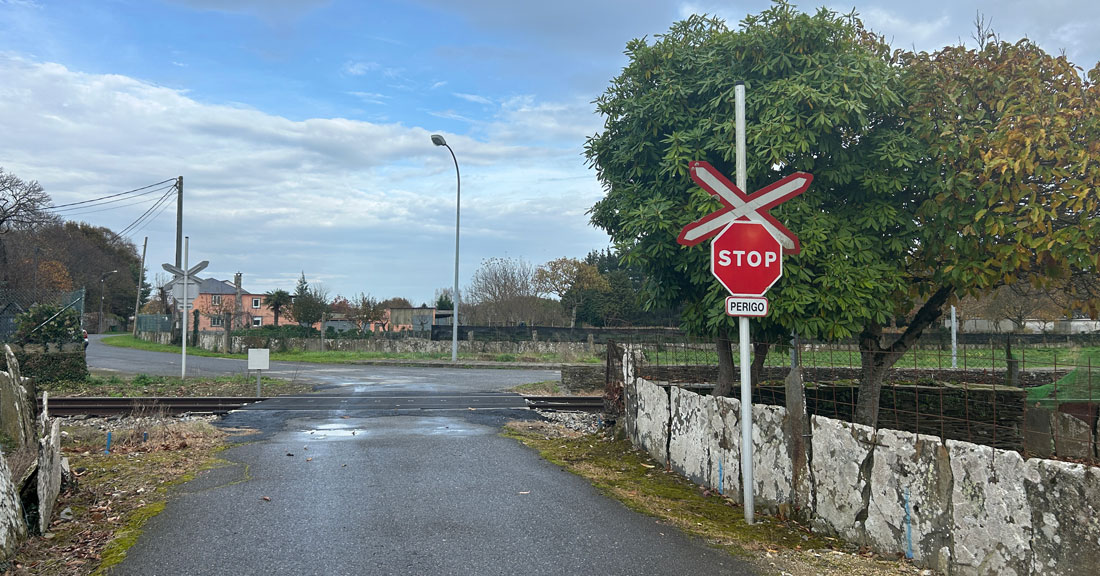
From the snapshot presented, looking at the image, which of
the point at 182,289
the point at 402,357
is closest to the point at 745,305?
the point at 182,289

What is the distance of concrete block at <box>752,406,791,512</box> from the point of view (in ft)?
21.7

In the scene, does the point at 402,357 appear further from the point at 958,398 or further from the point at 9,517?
the point at 9,517

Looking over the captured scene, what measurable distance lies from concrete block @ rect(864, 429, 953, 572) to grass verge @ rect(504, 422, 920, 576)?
0.17m

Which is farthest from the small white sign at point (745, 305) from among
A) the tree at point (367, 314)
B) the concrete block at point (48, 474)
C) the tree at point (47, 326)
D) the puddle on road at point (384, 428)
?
the tree at point (367, 314)

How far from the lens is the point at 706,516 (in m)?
6.76

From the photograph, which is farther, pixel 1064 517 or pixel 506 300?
pixel 506 300

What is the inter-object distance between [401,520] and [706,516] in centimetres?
264

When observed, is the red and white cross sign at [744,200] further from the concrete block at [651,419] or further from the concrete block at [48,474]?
the concrete block at [48,474]

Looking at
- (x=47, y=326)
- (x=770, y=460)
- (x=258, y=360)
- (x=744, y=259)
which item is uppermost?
(x=744, y=259)

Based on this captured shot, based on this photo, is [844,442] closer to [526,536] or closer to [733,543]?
[733,543]

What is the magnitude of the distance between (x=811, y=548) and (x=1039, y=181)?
23.6ft

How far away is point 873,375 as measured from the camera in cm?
1186

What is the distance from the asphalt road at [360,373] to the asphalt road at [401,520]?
1003 cm

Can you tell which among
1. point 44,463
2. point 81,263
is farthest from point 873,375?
point 81,263
